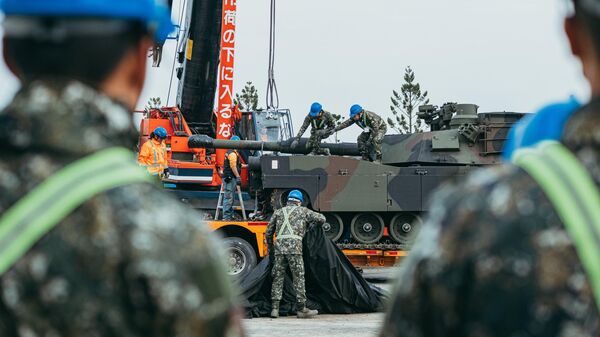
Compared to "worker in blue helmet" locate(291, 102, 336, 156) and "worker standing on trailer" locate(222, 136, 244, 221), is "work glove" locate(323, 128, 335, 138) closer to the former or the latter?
"worker in blue helmet" locate(291, 102, 336, 156)

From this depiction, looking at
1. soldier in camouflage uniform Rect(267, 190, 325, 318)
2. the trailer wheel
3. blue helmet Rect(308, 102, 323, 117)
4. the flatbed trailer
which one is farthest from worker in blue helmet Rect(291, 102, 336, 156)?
soldier in camouflage uniform Rect(267, 190, 325, 318)

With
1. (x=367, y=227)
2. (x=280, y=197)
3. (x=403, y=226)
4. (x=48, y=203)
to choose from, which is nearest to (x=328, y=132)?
(x=280, y=197)

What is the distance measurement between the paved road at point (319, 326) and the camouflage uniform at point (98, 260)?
1075cm

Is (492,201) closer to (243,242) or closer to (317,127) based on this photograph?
(243,242)

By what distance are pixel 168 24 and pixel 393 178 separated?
60.7ft

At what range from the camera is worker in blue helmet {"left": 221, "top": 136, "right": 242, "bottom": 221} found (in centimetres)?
2169

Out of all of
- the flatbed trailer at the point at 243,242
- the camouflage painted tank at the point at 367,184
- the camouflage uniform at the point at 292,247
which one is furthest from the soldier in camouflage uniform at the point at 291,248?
the camouflage painted tank at the point at 367,184

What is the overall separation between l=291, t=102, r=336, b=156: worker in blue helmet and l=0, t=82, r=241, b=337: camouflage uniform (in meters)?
18.4

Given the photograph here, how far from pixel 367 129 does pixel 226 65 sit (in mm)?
5230

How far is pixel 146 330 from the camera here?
2070 mm

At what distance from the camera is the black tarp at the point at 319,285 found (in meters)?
16.1

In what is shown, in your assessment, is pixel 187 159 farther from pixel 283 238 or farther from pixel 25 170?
pixel 25 170

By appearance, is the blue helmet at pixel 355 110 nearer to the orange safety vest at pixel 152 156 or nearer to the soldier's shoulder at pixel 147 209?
the orange safety vest at pixel 152 156

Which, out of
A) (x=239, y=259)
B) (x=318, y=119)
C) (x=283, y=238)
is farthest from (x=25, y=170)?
(x=318, y=119)
